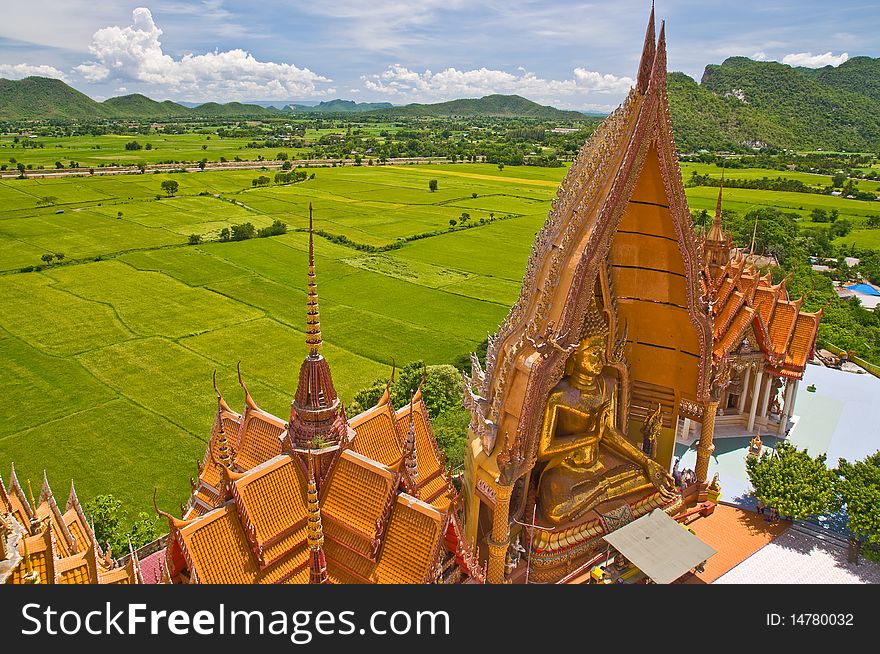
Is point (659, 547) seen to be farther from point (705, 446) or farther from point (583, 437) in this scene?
point (705, 446)

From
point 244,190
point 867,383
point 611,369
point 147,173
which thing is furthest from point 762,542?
point 147,173

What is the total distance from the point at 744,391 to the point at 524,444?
15.7 m

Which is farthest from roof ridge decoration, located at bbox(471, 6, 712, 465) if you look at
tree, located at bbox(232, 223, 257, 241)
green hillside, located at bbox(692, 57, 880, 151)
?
green hillside, located at bbox(692, 57, 880, 151)

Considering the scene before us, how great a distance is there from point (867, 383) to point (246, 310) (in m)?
43.1

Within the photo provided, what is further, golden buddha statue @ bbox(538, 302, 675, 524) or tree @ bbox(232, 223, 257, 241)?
tree @ bbox(232, 223, 257, 241)

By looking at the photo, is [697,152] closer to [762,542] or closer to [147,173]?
[147,173]

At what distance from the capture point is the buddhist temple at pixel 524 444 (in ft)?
39.1

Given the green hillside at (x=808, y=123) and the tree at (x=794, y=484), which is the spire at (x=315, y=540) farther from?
the green hillside at (x=808, y=123)

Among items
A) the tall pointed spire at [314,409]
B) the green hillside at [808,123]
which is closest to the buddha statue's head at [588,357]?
the tall pointed spire at [314,409]

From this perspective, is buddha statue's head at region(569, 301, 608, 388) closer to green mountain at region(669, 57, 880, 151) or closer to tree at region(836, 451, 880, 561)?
tree at region(836, 451, 880, 561)

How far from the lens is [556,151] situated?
183 m

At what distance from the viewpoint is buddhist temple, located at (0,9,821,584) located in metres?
11.9

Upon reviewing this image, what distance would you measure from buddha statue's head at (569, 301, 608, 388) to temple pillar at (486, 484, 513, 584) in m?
3.22

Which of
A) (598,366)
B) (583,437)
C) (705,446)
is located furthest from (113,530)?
(705,446)
